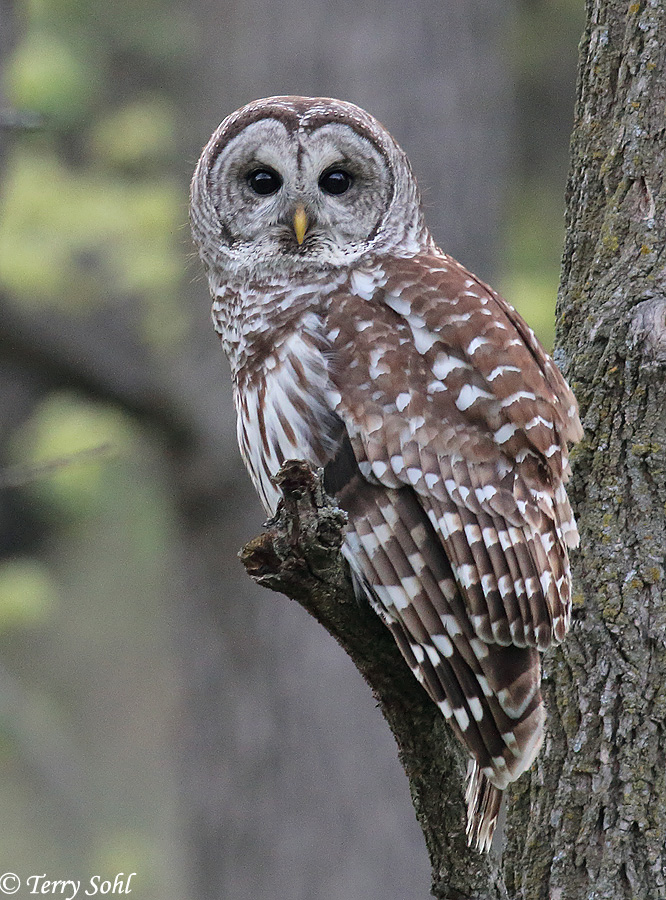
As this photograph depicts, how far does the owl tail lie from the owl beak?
58.9 inches

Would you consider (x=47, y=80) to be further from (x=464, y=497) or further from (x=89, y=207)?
(x=464, y=497)

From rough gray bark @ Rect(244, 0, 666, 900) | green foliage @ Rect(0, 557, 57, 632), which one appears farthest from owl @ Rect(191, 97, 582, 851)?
green foliage @ Rect(0, 557, 57, 632)

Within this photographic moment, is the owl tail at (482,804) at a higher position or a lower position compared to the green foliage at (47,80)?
lower

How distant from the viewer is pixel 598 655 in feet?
10.5

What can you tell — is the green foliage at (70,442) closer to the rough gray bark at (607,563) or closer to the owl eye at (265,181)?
the owl eye at (265,181)

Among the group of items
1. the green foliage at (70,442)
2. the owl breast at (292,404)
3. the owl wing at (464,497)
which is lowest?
the owl wing at (464,497)

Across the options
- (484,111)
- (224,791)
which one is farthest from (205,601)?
(484,111)

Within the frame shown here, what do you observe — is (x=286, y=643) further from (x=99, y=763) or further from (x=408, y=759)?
(x=99, y=763)

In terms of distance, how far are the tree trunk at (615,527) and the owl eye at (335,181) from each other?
0.70 meters

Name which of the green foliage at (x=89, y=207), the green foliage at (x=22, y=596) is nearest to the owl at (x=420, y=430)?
the green foliage at (x=89, y=207)

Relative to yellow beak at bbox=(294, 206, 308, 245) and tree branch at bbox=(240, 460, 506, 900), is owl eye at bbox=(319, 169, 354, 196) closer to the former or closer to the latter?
yellow beak at bbox=(294, 206, 308, 245)

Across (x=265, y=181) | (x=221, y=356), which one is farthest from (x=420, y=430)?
(x=221, y=356)

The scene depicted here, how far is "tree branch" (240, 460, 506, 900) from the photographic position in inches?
98.2

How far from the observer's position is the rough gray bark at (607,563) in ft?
9.89
